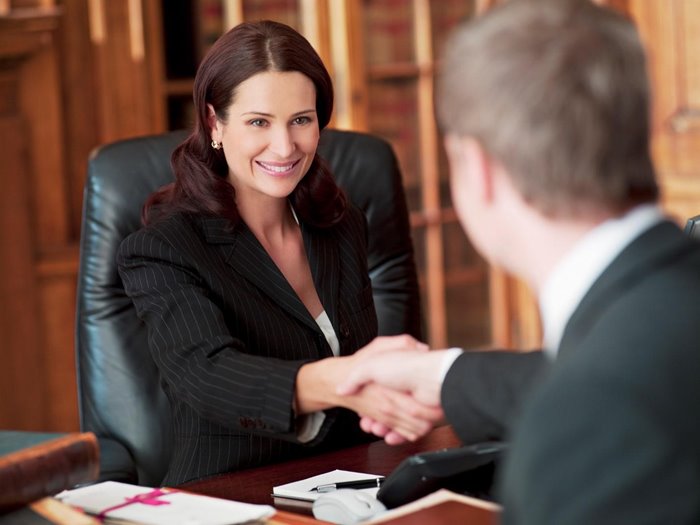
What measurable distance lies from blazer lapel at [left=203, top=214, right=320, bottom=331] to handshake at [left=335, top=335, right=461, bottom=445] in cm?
47

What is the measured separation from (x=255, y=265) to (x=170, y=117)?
2.04 m

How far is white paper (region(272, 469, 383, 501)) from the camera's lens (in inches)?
63.3

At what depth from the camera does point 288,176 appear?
2197 millimetres

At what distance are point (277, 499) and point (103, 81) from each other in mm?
2461

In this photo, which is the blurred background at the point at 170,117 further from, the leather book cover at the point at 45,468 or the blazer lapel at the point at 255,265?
the leather book cover at the point at 45,468

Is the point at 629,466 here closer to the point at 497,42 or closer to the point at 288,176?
the point at 497,42

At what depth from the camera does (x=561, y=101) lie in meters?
0.96

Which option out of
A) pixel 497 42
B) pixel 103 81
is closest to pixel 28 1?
pixel 103 81

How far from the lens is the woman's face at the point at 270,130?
2152mm

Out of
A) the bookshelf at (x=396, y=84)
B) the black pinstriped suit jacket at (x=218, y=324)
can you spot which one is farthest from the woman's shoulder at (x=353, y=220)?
the bookshelf at (x=396, y=84)

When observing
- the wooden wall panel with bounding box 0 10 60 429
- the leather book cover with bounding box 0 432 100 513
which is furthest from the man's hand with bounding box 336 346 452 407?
the wooden wall panel with bounding box 0 10 60 429

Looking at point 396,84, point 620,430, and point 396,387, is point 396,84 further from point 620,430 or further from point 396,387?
point 620,430

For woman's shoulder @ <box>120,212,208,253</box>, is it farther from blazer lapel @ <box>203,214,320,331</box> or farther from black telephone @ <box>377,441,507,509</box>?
black telephone @ <box>377,441,507,509</box>

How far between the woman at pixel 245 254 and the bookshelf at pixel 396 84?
1753 millimetres
